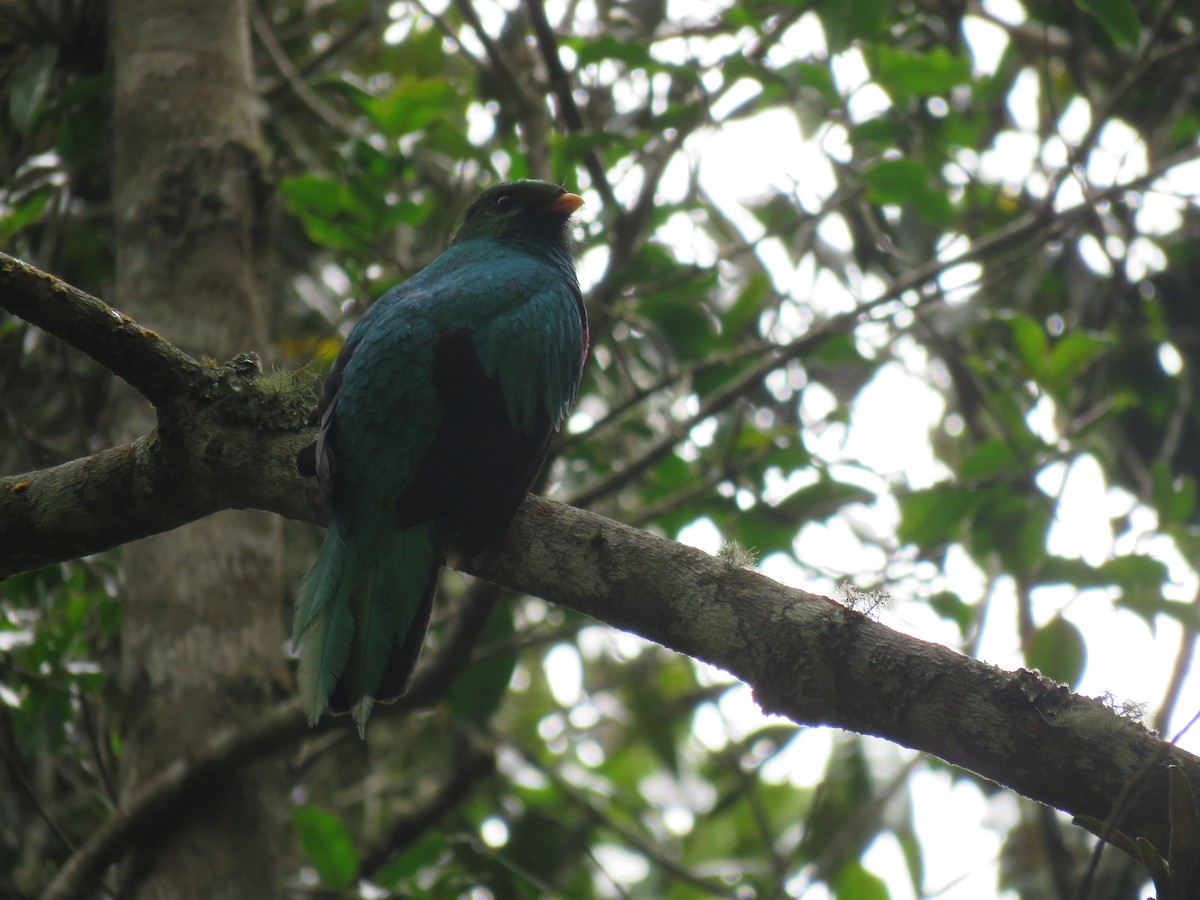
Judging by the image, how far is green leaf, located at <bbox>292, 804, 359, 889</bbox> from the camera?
3850 millimetres

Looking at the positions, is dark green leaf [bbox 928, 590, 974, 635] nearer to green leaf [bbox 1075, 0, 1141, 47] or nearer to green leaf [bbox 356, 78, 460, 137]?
green leaf [bbox 1075, 0, 1141, 47]

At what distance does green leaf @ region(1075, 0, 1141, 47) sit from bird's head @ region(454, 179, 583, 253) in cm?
178

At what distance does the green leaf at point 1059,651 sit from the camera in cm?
429

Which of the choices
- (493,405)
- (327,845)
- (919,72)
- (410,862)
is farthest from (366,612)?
(919,72)

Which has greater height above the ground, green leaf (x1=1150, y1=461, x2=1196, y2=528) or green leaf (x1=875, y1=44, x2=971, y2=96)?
green leaf (x1=875, y1=44, x2=971, y2=96)

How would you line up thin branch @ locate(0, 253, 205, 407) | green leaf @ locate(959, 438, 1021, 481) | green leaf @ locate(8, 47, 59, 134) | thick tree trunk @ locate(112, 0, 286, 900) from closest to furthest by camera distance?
thin branch @ locate(0, 253, 205, 407) → thick tree trunk @ locate(112, 0, 286, 900) → green leaf @ locate(8, 47, 59, 134) → green leaf @ locate(959, 438, 1021, 481)

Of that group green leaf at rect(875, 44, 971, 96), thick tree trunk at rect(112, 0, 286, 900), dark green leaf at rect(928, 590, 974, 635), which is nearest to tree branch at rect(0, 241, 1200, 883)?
thick tree trunk at rect(112, 0, 286, 900)

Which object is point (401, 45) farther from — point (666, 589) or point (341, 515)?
point (666, 589)

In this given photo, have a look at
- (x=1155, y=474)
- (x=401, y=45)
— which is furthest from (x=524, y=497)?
(x=401, y=45)

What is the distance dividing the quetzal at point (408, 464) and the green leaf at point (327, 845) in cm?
120

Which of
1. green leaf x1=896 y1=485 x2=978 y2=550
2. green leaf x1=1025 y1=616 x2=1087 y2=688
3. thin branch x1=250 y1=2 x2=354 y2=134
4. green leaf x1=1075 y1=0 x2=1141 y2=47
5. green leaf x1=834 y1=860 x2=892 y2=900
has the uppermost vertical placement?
thin branch x1=250 y1=2 x2=354 y2=134

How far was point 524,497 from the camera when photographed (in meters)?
2.64

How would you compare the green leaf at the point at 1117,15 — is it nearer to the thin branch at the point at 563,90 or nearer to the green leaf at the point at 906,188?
the green leaf at the point at 906,188

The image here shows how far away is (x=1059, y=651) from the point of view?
431 cm
